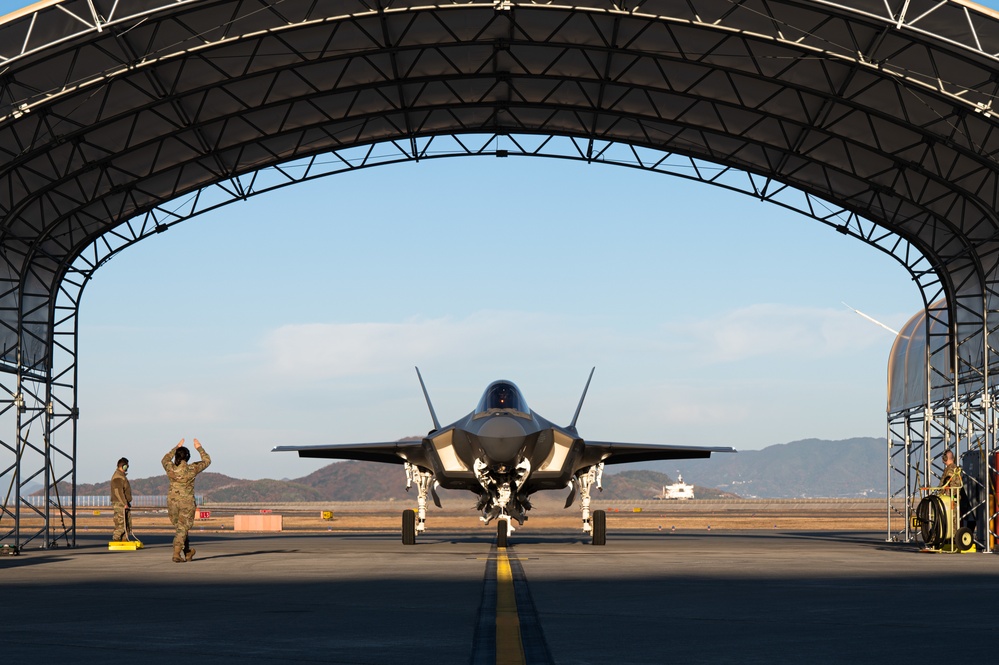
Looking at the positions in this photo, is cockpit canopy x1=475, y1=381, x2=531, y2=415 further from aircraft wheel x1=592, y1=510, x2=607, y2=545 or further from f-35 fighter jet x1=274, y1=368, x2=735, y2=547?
aircraft wheel x1=592, y1=510, x2=607, y2=545

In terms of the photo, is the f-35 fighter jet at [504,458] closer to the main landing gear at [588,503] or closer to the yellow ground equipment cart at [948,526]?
the main landing gear at [588,503]

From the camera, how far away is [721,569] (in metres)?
15.1

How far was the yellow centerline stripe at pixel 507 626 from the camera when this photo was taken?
6551 mm

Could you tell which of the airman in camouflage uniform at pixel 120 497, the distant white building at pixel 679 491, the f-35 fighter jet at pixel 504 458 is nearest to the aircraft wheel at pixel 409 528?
the f-35 fighter jet at pixel 504 458

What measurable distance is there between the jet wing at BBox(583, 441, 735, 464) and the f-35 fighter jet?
0.03m

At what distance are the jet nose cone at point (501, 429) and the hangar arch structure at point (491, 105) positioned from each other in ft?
23.3

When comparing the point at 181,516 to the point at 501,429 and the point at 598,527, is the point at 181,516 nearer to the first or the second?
the point at 501,429

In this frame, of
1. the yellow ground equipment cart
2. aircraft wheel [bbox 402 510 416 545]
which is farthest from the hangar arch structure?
aircraft wheel [bbox 402 510 416 545]

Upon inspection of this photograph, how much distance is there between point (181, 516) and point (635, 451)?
12.0m

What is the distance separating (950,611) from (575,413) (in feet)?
53.7

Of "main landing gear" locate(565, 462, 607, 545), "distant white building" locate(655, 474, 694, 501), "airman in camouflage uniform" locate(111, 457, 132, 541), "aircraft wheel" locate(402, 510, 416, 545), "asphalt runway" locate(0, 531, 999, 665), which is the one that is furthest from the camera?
"distant white building" locate(655, 474, 694, 501)

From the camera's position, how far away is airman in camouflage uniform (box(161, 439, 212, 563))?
56.7ft

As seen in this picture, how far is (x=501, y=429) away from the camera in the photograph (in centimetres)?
1981

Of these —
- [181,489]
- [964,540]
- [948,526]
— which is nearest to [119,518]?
[181,489]
